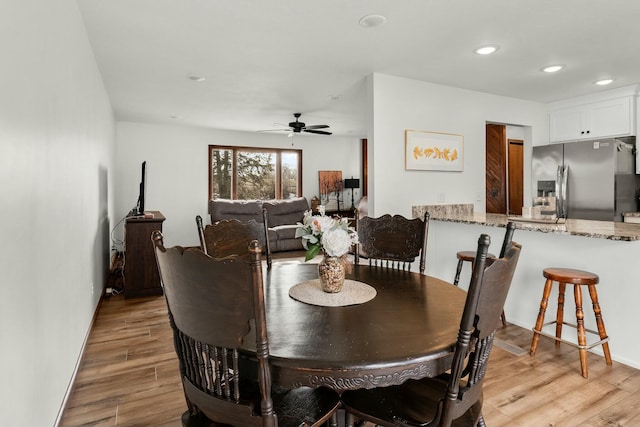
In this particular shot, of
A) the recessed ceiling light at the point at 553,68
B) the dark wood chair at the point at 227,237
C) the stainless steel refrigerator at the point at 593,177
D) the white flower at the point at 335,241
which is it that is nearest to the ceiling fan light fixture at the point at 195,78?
the dark wood chair at the point at 227,237

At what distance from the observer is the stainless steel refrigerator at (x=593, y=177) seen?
420 cm

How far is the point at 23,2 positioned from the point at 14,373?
134 cm

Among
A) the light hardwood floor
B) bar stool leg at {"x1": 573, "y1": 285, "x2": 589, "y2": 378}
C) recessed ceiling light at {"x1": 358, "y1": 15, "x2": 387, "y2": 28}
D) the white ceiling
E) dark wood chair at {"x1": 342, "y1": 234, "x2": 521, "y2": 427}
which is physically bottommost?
the light hardwood floor

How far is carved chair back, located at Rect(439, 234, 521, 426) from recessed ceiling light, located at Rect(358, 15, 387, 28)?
6.73 ft

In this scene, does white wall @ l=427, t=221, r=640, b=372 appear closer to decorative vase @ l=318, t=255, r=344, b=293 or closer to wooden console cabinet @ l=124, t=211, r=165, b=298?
decorative vase @ l=318, t=255, r=344, b=293

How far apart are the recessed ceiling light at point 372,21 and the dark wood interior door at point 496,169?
4.04m

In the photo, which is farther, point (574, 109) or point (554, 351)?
point (574, 109)

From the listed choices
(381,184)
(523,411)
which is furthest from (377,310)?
(381,184)

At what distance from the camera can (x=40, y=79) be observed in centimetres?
163

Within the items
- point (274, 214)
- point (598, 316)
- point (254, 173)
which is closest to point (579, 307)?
point (598, 316)

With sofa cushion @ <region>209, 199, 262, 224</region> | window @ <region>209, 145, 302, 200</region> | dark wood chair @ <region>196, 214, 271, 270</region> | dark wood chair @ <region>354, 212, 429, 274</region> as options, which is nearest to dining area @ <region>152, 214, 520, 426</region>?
dark wood chair @ <region>354, 212, 429, 274</region>

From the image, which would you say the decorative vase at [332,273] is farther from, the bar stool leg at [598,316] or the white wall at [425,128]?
the white wall at [425,128]

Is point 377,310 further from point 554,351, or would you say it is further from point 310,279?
point 554,351

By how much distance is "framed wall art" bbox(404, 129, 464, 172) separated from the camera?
13.2 ft
